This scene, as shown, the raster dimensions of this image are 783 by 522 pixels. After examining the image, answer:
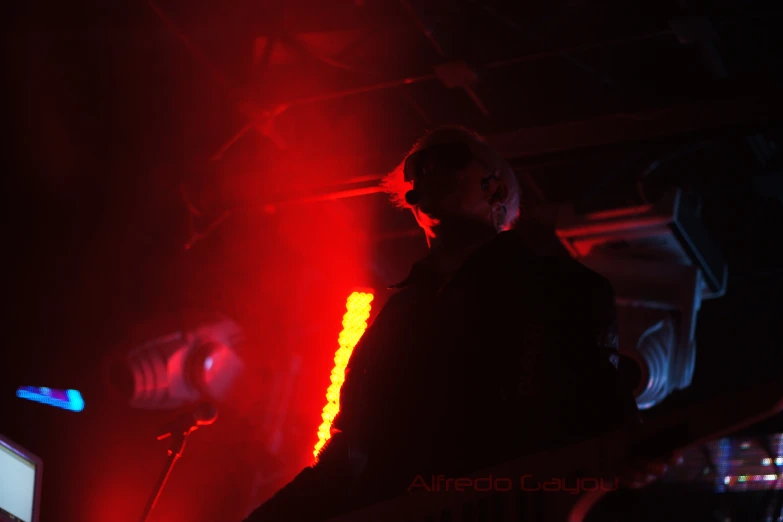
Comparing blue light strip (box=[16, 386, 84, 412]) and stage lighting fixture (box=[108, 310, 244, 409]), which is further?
blue light strip (box=[16, 386, 84, 412])

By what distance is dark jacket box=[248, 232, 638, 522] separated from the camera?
1307mm

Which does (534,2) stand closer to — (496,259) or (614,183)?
(614,183)

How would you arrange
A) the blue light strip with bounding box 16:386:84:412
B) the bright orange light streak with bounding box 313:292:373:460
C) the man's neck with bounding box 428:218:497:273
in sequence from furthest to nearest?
the blue light strip with bounding box 16:386:84:412 < the bright orange light streak with bounding box 313:292:373:460 < the man's neck with bounding box 428:218:497:273

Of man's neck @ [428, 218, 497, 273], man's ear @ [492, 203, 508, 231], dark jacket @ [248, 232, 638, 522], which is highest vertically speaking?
man's ear @ [492, 203, 508, 231]

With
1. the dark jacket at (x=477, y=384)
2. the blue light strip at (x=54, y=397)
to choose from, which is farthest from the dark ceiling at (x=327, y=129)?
the dark jacket at (x=477, y=384)

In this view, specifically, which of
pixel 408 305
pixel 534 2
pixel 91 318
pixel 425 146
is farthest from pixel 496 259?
pixel 91 318

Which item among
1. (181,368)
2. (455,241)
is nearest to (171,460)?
(181,368)

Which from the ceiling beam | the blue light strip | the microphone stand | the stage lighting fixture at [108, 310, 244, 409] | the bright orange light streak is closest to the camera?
the ceiling beam

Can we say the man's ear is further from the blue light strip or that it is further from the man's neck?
the blue light strip

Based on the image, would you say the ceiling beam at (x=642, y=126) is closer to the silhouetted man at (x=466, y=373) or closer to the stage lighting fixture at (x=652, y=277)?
the stage lighting fixture at (x=652, y=277)

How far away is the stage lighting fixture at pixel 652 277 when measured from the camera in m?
3.00

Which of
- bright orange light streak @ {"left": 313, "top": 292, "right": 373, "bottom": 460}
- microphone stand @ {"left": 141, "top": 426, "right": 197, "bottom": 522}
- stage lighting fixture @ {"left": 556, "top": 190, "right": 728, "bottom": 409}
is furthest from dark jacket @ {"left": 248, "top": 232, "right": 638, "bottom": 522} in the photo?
microphone stand @ {"left": 141, "top": 426, "right": 197, "bottom": 522}

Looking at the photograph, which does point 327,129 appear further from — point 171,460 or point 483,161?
point 483,161

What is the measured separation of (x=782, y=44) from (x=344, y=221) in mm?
2014
